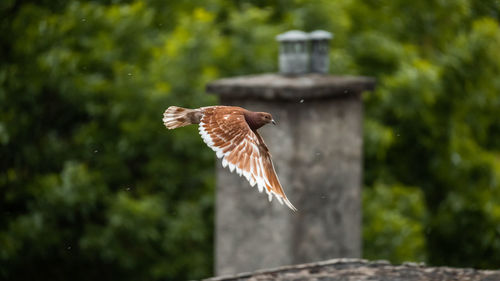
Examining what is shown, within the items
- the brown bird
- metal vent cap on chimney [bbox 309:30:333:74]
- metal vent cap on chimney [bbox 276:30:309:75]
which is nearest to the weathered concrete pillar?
metal vent cap on chimney [bbox 276:30:309:75]

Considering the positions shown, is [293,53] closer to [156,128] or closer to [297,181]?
[297,181]

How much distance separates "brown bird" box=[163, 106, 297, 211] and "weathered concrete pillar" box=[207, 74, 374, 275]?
3.95 metres

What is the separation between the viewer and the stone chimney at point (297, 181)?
22.6 feet

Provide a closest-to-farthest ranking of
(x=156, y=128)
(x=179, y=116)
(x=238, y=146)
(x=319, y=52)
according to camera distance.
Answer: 1. (x=238, y=146)
2. (x=179, y=116)
3. (x=319, y=52)
4. (x=156, y=128)

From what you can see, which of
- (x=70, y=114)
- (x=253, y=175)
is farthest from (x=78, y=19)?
(x=253, y=175)

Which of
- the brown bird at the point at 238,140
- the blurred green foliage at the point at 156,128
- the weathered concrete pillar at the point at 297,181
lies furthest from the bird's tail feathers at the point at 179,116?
the blurred green foliage at the point at 156,128

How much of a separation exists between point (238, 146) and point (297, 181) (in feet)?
14.4

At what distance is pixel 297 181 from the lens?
22.8 feet

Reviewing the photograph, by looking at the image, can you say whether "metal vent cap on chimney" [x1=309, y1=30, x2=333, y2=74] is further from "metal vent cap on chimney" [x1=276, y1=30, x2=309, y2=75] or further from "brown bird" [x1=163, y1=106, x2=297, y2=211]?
"brown bird" [x1=163, y1=106, x2=297, y2=211]

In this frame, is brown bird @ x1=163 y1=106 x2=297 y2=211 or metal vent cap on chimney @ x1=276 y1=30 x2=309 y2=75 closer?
brown bird @ x1=163 y1=106 x2=297 y2=211

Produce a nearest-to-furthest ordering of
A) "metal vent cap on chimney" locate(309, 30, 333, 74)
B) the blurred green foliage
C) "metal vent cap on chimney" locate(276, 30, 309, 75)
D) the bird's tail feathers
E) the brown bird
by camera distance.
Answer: the brown bird
the bird's tail feathers
"metal vent cap on chimney" locate(276, 30, 309, 75)
"metal vent cap on chimney" locate(309, 30, 333, 74)
the blurred green foliage

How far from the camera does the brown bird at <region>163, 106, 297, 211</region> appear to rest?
2.47m

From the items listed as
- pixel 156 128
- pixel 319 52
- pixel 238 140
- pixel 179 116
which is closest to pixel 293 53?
pixel 319 52

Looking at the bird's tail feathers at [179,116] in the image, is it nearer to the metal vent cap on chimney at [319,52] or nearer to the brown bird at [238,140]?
the brown bird at [238,140]
